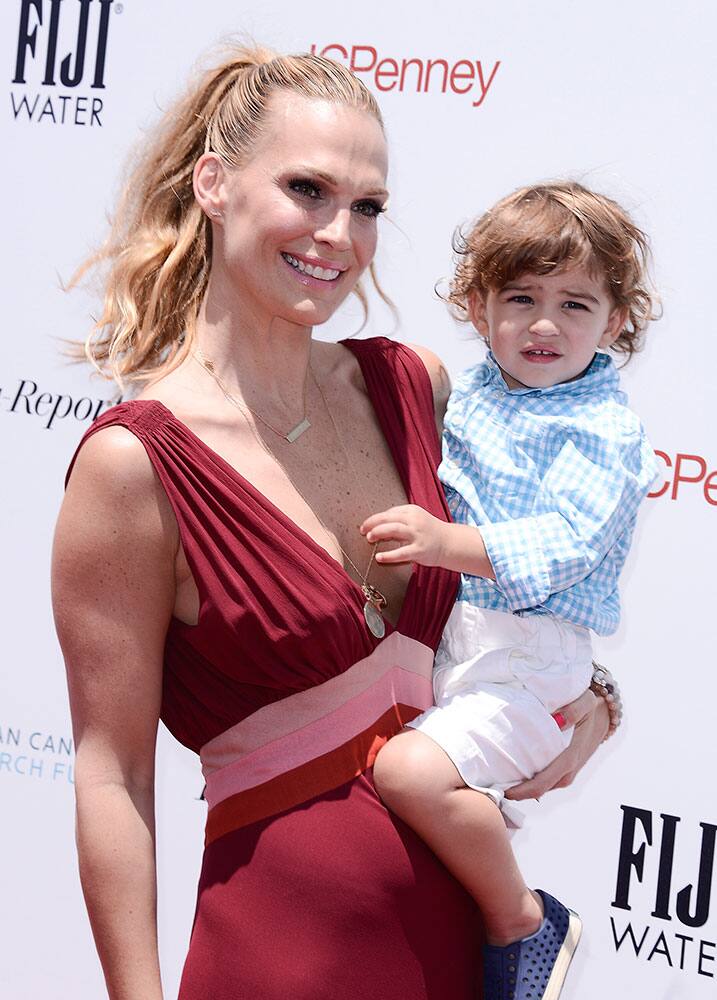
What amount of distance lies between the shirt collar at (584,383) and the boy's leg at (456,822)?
517mm

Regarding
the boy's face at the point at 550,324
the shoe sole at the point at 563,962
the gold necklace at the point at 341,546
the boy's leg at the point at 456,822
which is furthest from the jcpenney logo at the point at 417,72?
the shoe sole at the point at 563,962

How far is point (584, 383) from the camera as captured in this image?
1.87 m

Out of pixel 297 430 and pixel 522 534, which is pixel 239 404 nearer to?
pixel 297 430

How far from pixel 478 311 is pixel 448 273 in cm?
93

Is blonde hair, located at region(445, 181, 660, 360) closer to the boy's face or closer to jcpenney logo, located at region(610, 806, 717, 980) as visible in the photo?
the boy's face

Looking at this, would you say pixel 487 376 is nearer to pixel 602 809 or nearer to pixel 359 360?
pixel 359 360

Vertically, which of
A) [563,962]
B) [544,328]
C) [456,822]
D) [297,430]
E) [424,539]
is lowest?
[563,962]

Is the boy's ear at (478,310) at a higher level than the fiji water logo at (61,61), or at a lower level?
lower

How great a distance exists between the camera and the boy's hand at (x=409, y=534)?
1637mm

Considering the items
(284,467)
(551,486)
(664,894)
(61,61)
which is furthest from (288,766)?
(61,61)

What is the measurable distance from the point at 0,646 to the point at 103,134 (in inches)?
50.9

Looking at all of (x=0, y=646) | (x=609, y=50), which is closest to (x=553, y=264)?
(x=609, y=50)

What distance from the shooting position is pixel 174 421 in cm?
160

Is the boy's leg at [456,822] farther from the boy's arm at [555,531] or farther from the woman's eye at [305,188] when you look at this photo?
the woman's eye at [305,188]
